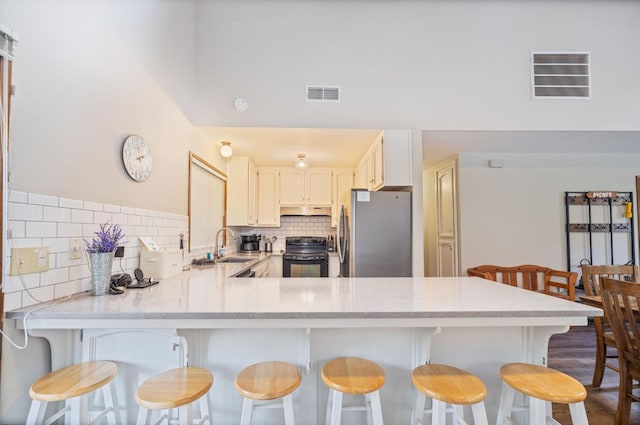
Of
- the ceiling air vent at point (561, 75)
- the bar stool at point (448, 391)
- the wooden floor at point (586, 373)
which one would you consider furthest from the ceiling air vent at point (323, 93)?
the wooden floor at point (586, 373)

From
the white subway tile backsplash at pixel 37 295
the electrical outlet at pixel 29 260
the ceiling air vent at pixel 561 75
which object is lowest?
the white subway tile backsplash at pixel 37 295

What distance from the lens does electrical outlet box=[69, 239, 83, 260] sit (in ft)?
4.59

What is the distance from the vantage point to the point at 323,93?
3082 millimetres

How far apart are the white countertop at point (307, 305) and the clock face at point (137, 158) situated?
0.78m

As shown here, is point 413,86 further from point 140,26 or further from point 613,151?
point 613,151

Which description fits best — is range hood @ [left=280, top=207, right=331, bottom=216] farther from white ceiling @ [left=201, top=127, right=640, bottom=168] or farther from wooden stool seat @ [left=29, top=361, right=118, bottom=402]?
wooden stool seat @ [left=29, top=361, right=118, bottom=402]

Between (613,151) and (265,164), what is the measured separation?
473 centimetres

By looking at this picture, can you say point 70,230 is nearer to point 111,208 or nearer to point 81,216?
point 81,216

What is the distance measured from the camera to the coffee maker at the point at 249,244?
4.36m

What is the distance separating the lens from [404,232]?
298 centimetres

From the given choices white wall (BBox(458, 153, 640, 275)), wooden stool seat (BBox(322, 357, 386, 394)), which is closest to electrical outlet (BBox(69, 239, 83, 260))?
wooden stool seat (BBox(322, 357, 386, 394))

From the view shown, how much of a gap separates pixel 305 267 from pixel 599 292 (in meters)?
2.93

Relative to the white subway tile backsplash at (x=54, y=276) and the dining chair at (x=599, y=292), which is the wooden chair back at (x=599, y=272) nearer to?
the dining chair at (x=599, y=292)

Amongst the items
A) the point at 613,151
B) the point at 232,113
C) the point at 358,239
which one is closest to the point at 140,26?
the point at 232,113
